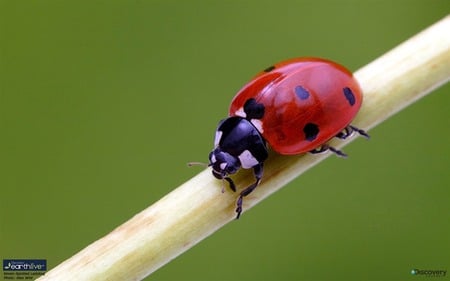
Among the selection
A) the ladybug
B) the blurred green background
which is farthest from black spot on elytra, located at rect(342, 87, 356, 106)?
the blurred green background

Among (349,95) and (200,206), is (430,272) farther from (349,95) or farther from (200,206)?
(200,206)

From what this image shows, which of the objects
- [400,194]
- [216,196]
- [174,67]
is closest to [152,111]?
[174,67]

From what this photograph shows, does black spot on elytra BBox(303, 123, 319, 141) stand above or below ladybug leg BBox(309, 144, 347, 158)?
above

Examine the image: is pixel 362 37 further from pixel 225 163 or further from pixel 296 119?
pixel 225 163

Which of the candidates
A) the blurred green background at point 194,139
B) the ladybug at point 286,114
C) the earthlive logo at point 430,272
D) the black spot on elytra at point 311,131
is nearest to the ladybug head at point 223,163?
the ladybug at point 286,114

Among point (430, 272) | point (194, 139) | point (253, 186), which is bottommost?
point (430, 272)

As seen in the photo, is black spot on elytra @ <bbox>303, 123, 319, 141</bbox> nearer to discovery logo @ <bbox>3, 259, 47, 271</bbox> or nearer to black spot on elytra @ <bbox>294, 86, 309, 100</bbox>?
black spot on elytra @ <bbox>294, 86, 309, 100</bbox>

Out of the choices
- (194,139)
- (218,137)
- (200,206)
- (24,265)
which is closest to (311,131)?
(218,137)
